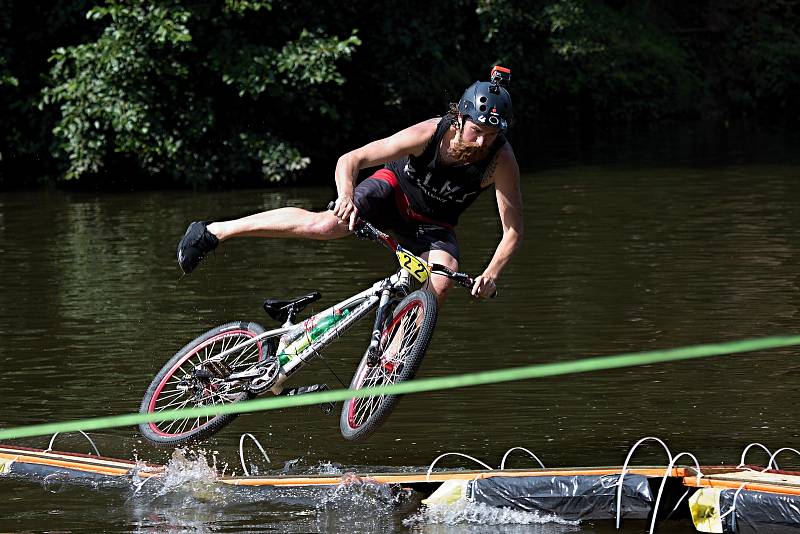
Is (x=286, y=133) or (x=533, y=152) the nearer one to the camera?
(x=286, y=133)

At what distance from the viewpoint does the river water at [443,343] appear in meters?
7.12

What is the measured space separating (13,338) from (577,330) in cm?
455

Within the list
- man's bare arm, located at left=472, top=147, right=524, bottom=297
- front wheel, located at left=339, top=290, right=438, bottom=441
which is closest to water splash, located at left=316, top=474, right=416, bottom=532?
front wheel, located at left=339, top=290, right=438, bottom=441

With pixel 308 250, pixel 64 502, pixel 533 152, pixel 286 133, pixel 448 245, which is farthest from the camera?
pixel 533 152

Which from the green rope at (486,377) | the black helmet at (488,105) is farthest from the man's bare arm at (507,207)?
the green rope at (486,377)

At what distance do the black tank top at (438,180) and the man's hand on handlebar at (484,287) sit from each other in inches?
21.5

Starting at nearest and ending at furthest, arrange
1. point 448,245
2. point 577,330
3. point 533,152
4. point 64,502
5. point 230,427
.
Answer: point 64,502, point 448,245, point 230,427, point 577,330, point 533,152

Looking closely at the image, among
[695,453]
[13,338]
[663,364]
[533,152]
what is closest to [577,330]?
[663,364]

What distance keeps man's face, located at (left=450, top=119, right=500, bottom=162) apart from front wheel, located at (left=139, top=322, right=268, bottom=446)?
1508mm

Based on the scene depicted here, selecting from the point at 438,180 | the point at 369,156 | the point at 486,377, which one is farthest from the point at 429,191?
the point at 486,377

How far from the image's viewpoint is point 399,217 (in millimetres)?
7773

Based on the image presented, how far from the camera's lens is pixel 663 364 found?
397 inches

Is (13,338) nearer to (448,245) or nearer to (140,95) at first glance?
(448,245)

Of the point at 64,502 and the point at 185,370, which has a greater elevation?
the point at 185,370
